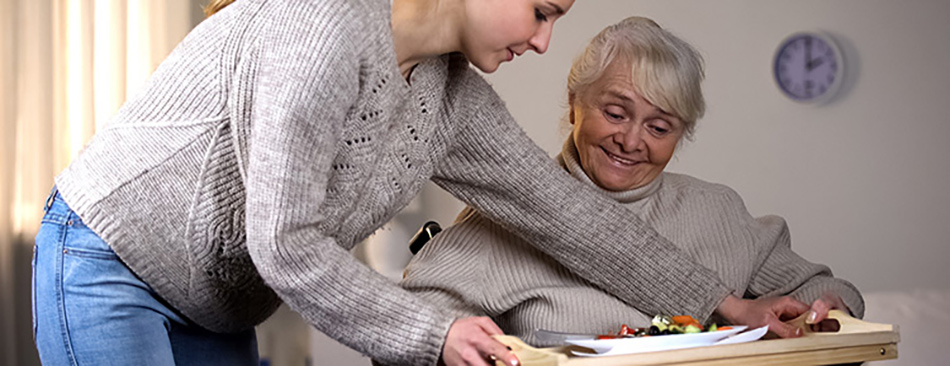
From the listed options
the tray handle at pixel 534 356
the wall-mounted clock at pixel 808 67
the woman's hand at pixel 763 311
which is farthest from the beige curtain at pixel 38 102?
the tray handle at pixel 534 356

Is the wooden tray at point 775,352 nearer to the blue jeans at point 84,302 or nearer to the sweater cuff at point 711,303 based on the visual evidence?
the sweater cuff at point 711,303

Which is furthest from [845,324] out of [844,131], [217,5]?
[844,131]

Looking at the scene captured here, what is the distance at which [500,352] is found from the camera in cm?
105

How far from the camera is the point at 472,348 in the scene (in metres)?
1.05

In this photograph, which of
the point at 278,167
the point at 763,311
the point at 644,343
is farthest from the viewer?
the point at 763,311

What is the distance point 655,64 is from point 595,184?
0.26 metres

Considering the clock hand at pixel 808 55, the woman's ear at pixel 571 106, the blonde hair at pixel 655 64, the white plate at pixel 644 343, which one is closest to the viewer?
the white plate at pixel 644 343

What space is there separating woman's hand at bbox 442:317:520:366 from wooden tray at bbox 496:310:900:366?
0.09ft

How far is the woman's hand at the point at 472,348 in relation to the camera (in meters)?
1.05

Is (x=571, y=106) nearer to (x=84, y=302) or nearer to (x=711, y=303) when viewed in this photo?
(x=711, y=303)

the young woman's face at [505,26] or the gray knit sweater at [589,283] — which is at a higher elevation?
the young woman's face at [505,26]

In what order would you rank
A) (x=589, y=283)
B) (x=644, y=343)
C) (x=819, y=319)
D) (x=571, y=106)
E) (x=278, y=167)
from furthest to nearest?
(x=571, y=106) < (x=589, y=283) < (x=819, y=319) < (x=644, y=343) < (x=278, y=167)

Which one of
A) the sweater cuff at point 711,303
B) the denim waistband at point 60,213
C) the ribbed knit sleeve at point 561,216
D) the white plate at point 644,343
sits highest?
the ribbed knit sleeve at point 561,216

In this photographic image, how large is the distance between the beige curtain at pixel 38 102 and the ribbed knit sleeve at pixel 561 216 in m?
2.33
